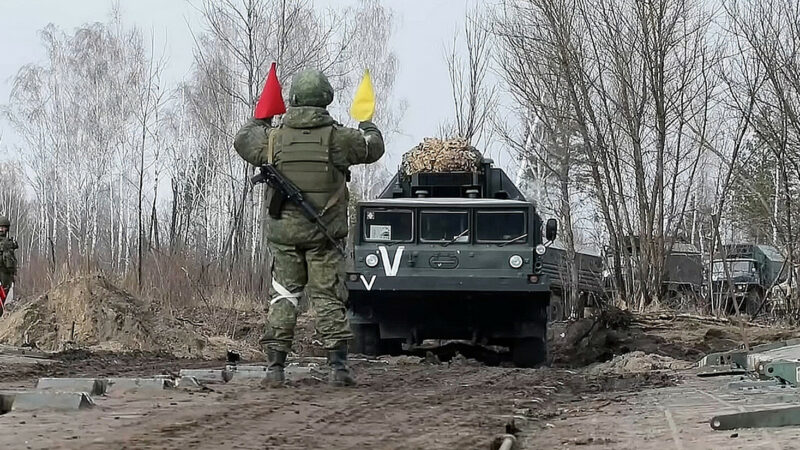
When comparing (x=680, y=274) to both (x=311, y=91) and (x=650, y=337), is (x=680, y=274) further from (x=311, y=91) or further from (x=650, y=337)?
(x=311, y=91)

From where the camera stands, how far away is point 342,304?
23.7 ft

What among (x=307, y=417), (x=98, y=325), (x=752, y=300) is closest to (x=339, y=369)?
(x=307, y=417)

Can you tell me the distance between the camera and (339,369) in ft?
23.0

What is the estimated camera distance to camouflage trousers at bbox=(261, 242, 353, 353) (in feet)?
23.2

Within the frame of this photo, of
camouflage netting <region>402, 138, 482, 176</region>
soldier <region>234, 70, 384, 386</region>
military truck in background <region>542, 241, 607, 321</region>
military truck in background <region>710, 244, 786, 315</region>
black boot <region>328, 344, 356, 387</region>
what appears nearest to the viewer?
black boot <region>328, 344, 356, 387</region>

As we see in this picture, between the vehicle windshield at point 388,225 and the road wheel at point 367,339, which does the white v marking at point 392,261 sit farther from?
the road wheel at point 367,339

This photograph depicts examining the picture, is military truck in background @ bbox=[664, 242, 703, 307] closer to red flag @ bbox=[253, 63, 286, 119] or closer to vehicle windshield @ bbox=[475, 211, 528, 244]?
vehicle windshield @ bbox=[475, 211, 528, 244]

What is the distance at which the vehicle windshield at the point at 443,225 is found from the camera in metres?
12.2

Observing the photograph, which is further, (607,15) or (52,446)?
(607,15)

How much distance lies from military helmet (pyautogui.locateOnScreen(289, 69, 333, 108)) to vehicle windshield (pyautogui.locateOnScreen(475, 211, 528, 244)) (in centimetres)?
512

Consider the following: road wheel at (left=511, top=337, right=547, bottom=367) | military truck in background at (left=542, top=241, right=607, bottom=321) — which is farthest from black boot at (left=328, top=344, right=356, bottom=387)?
military truck in background at (left=542, top=241, right=607, bottom=321)

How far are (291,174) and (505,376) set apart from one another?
2.64 meters

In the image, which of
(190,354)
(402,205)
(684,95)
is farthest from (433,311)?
(684,95)

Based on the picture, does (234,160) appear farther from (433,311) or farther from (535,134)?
(433,311)
